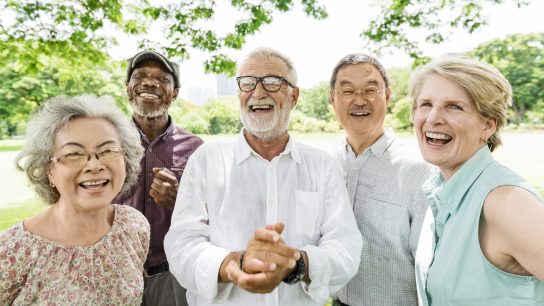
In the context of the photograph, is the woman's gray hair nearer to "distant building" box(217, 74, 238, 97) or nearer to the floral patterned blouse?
the floral patterned blouse

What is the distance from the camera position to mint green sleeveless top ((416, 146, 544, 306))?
5.39ft

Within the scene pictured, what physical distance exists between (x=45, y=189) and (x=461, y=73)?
239cm

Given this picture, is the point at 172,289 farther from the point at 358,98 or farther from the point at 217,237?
the point at 358,98

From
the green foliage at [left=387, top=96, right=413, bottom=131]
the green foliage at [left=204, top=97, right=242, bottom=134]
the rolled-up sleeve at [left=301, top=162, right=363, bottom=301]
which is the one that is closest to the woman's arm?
the rolled-up sleeve at [left=301, top=162, right=363, bottom=301]

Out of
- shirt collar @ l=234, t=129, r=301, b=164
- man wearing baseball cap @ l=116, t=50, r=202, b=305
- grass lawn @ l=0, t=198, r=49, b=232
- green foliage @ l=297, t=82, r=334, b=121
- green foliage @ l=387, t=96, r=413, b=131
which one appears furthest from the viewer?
green foliage @ l=297, t=82, r=334, b=121

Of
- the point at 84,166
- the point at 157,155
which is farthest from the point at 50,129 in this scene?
the point at 157,155

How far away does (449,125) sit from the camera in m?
1.92

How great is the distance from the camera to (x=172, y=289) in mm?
2898

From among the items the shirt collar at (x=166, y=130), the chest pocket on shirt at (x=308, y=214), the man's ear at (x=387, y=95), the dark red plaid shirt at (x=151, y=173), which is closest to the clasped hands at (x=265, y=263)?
the chest pocket on shirt at (x=308, y=214)

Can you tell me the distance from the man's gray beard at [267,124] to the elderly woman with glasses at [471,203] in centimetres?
82

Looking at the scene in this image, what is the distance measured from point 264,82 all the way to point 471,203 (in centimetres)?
139

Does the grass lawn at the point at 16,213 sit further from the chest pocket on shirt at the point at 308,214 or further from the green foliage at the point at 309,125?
the green foliage at the point at 309,125

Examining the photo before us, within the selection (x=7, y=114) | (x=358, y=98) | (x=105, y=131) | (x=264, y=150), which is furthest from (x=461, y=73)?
(x=7, y=114)

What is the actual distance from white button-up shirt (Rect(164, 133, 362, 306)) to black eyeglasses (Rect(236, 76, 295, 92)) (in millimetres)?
339
